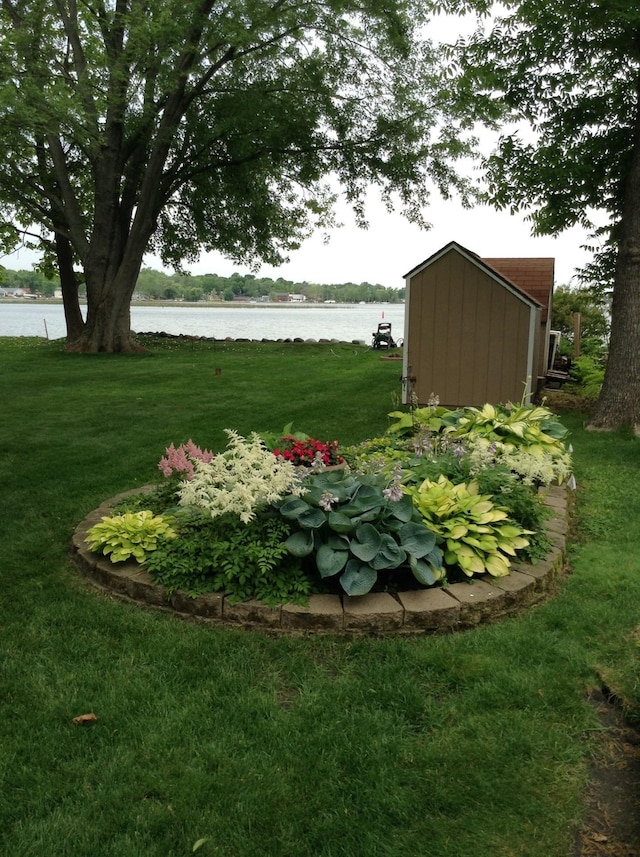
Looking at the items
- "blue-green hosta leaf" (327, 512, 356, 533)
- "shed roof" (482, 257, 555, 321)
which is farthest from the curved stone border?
"shed roof" (482, 257, 555, 321)

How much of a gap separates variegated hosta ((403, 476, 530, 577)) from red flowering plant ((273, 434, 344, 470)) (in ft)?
3.70

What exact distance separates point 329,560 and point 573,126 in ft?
29.4

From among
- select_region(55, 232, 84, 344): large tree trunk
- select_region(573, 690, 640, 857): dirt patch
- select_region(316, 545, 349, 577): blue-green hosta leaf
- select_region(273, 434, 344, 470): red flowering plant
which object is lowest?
select_region(573, 690, 640, 857): dirt patch

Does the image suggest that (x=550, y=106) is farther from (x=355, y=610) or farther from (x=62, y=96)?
(x=62, y=96)

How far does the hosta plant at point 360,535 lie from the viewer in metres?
3.41

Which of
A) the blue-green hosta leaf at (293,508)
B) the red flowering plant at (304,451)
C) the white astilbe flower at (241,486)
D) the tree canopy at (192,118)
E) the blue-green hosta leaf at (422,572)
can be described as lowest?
the blue-green hosta leaf at (422,572)

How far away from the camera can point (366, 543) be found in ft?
11.5

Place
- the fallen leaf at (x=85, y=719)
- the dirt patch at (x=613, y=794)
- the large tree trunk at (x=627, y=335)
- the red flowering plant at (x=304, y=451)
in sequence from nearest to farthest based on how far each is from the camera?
the dirt patch at (x=613, y=794) → the fallen leaf at (x=85, y=719) → the red flowering plant at (x=304, y=451) → the large tree trunk at (x=627, y=335)

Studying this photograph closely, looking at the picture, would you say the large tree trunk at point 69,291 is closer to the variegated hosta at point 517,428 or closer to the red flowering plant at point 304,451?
the red flowering plant at point 304,451

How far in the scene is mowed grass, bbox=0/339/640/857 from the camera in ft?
6.89

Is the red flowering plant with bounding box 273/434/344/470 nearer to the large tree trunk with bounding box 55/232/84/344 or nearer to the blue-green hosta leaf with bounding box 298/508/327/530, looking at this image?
the blue-green hosta leaf with bounding box 298/508/327/530

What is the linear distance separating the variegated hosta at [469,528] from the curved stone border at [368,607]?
10 centimetres

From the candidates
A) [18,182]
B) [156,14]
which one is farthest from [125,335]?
[156,14]

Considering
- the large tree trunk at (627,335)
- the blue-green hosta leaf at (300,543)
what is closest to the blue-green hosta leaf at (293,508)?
the blue-green hosta leaf at (300,543)
